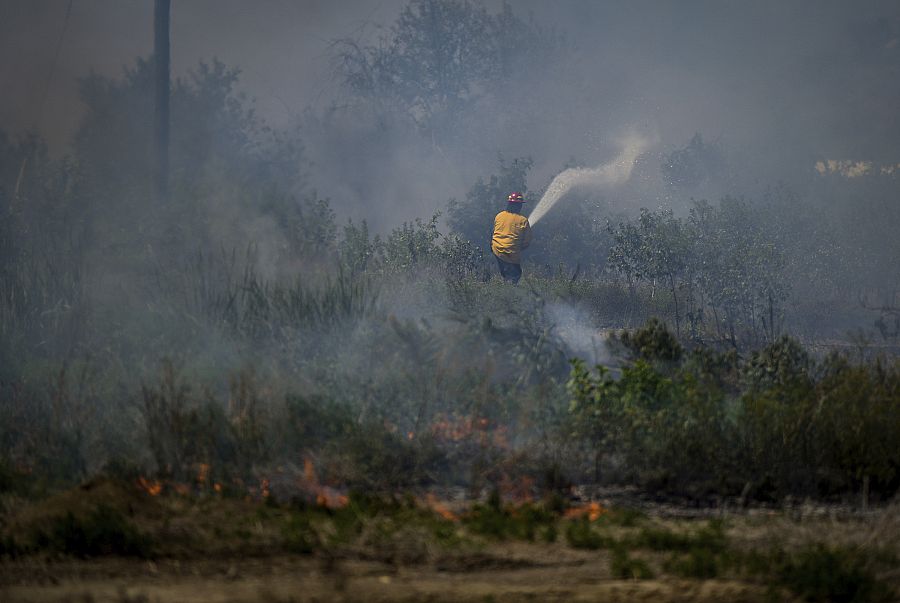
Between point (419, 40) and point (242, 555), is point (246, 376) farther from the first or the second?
point (419, 40)

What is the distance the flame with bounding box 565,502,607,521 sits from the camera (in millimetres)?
6082

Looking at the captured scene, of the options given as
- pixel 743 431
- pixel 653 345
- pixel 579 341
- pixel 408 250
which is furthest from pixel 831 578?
pixel 408 250

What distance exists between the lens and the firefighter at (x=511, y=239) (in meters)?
16.0

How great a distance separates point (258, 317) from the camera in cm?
920

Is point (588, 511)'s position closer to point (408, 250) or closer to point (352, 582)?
point (352, 582)

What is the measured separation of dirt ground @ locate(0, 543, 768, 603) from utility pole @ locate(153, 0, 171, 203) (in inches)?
432

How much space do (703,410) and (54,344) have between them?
613cm

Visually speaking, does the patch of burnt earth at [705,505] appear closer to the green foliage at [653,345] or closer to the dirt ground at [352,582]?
the dirt ground at [352,582]

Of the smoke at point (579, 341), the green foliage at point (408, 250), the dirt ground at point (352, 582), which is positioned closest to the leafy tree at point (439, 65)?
the green foliage at point (408, 250)

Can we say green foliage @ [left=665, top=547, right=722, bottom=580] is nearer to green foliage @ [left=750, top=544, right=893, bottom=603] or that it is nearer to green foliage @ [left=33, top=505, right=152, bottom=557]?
green foliage @ [left=750, top=544, right=893, bottom=603]

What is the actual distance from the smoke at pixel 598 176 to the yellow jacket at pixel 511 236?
6.52 m

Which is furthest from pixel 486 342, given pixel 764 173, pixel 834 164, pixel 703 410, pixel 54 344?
pixel 834 164

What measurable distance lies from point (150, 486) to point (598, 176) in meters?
22.1

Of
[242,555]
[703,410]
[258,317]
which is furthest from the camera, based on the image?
[258,317]
